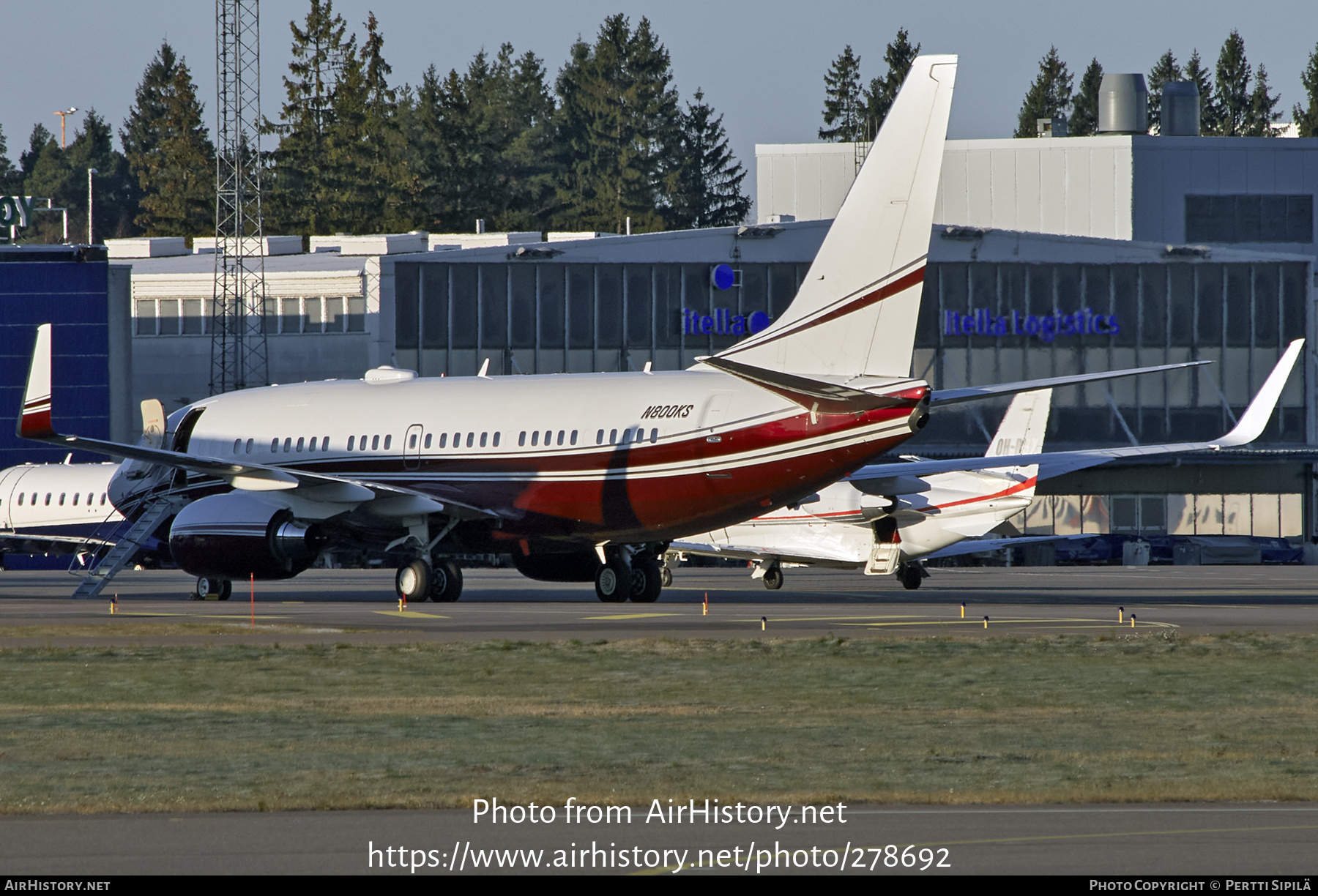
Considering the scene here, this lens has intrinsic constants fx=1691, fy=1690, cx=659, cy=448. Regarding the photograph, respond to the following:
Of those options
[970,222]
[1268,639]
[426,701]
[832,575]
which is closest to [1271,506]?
[970,222]

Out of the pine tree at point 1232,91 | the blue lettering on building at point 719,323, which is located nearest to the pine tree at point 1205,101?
the pine tree at point 1232,91

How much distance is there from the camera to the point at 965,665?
69.2 feet

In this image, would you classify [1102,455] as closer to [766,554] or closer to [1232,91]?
[766,554]

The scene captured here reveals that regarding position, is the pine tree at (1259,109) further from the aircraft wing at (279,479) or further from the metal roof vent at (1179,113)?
the aircraft wing at (279,479)

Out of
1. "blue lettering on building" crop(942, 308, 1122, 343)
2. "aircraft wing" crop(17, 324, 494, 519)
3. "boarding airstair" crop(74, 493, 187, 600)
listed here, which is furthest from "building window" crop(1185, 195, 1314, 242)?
"aircraft wing" crop(17, 324, 494, 519)

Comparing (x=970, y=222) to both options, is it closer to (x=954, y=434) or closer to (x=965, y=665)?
(x=954, y=434)

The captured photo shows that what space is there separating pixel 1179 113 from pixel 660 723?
7937 cm

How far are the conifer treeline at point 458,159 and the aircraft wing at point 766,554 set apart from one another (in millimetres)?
88885

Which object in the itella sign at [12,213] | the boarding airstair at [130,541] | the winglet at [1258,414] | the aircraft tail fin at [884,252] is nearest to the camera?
the aircraft tail fin at [884,252]

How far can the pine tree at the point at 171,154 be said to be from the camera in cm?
14275

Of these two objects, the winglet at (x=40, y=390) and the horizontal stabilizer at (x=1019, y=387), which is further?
the winglet at (x=40, y=390)

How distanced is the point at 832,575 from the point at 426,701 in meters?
32.7

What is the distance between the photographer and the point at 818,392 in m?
27.9

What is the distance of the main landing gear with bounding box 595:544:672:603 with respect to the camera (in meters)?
34.2
